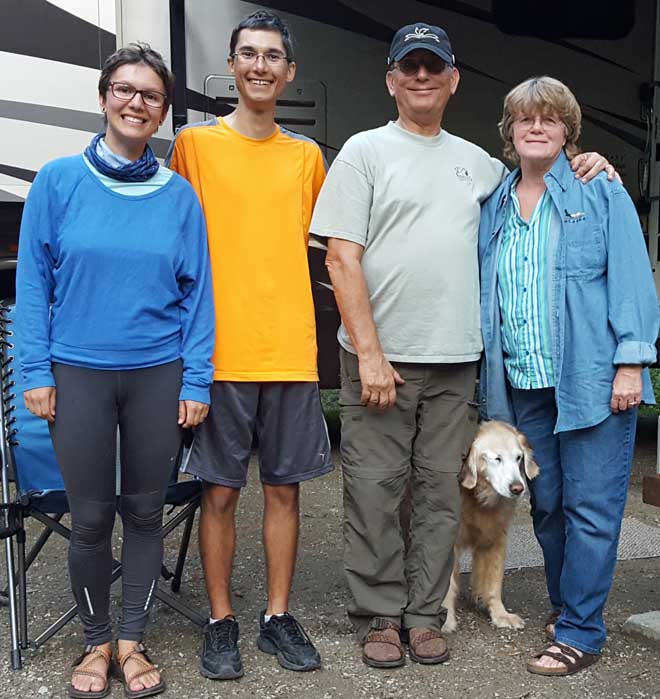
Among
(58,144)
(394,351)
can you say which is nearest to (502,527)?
(394,351)

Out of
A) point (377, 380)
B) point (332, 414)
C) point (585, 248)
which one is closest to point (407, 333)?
point (377, 380)

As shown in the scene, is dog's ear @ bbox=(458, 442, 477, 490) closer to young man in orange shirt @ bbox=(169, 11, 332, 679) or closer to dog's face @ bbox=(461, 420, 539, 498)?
dog's face @ bbox=(461, 420, 539, 498)

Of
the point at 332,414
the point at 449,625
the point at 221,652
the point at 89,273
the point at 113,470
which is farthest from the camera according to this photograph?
the point at 332,414

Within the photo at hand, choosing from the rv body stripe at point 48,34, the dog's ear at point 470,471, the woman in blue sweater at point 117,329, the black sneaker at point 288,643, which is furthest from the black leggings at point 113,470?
the rv body stripe at point 48,34

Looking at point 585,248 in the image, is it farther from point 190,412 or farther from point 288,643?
point 288,643

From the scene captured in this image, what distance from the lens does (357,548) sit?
3.03 metres

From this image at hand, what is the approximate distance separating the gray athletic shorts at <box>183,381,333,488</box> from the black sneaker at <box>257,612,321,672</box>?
48cm

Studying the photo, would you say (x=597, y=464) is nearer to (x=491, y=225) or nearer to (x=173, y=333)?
(x=491, y=225)

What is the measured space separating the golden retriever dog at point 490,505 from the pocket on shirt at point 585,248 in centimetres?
59

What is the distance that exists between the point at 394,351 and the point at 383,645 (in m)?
0.95

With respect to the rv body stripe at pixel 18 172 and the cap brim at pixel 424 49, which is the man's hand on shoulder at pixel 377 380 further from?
the rv body stripe at pixel 18 172

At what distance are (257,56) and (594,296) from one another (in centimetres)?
129

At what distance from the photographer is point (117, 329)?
2.59 metres

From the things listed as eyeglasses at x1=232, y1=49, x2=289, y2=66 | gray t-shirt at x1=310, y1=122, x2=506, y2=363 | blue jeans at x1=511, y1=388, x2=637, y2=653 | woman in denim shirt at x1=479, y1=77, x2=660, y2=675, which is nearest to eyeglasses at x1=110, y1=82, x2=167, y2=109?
eyeglasses at x1=232, y1=49, x2=289, y2=66
